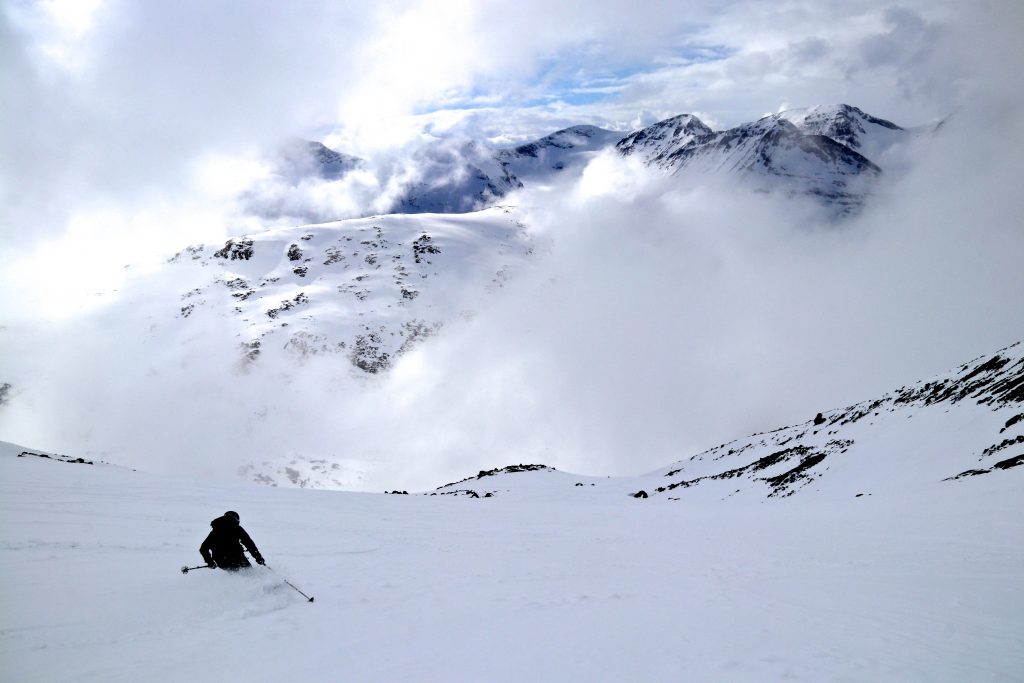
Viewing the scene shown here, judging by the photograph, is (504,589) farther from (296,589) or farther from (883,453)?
(883,453)

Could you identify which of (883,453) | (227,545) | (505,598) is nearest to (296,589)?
(227,545)

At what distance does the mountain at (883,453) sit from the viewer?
29.8 m

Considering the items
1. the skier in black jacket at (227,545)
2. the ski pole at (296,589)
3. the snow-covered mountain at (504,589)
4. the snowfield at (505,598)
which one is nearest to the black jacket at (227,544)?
the skier in black jacket at (227,545)

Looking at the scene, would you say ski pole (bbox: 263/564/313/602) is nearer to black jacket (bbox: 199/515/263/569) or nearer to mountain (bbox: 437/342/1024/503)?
black jacket (bbox: 199/515/263/569)

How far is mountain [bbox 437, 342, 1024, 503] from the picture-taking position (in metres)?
29.8

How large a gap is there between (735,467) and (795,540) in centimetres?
4038

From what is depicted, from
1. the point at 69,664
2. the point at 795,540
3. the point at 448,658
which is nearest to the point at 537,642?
the point at 448,658

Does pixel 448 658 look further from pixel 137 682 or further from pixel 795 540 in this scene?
pixel 795 540

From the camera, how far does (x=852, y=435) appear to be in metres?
46.0

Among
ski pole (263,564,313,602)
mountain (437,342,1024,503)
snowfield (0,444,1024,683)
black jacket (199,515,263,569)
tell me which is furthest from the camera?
mountain (437,342,1024,503)

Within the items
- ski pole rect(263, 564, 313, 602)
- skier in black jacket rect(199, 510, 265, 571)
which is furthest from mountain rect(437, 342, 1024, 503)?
skier in black jacket rect(199, 510, 265, 571)

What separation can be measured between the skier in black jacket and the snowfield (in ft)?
1.00

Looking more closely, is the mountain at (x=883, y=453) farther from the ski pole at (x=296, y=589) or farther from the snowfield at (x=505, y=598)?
the ski pole at (x=296, y=589)

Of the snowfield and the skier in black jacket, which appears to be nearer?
the snowfield
